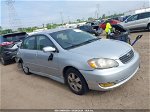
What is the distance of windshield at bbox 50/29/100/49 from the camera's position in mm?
5333

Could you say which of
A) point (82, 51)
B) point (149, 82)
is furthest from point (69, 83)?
point (149, 82)

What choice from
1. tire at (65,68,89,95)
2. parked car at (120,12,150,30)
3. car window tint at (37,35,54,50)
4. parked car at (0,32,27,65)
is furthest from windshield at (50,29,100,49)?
parked car at (120,12,150,30)

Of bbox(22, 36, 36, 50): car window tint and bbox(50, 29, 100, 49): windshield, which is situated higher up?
bbox(50, 29, 100, 49): windshield

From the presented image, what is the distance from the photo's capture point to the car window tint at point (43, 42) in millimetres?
5586

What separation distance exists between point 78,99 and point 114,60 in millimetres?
1247

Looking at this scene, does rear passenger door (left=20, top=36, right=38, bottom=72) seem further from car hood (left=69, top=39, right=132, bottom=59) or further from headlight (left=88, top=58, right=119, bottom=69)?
headlight (left=88, top=58, right=119, bottom=69)

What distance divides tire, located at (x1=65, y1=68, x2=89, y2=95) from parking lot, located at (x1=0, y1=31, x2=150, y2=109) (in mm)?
148

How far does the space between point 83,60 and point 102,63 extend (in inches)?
17.2

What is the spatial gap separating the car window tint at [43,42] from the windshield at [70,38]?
178 mm

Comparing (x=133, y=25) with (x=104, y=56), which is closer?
(x=104, y=56)

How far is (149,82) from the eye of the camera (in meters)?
4.95

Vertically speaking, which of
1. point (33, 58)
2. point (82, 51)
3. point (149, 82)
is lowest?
point (149, 82)

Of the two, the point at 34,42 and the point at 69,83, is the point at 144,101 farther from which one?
the point at 34,42

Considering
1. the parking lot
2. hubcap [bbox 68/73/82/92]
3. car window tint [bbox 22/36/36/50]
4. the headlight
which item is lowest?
the parking lot
